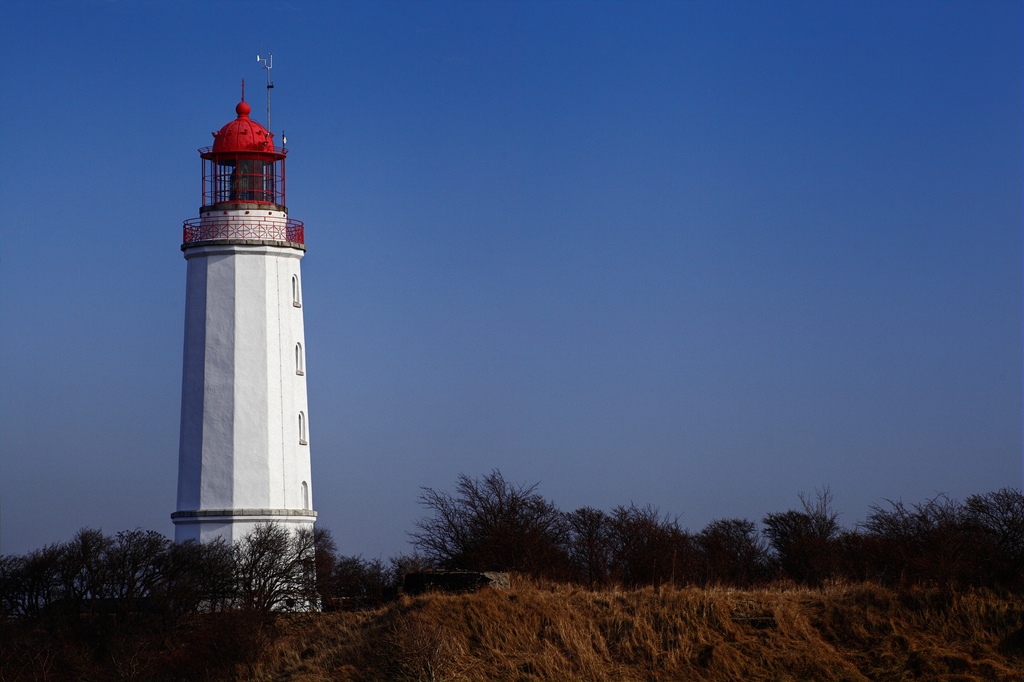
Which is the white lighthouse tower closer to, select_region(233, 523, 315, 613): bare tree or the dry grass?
select_region(233, 523, 315, 613): bare tree

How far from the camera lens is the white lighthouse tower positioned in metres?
39.4

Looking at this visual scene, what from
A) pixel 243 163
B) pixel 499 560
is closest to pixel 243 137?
pixel 243 163

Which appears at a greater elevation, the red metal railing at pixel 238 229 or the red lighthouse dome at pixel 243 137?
the red lighthouse dome at pixel 243 137

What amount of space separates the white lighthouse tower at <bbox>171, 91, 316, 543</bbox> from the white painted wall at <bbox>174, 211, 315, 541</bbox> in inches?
1.1

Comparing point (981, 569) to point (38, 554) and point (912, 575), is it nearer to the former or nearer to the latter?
point (912, 575)

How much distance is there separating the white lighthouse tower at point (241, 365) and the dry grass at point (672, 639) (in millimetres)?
12747

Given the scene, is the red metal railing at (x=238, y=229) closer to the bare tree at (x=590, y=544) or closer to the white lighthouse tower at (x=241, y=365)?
the white lighthouse tower at (x=241, y=365)

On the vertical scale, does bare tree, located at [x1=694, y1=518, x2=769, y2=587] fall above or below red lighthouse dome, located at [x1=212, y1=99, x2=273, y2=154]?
below

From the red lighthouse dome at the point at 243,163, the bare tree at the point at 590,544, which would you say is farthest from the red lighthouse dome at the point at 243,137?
the bare tree at the point at 590,544

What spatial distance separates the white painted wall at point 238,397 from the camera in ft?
129

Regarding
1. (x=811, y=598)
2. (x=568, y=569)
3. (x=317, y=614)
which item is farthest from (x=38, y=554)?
(x=811, y=598)

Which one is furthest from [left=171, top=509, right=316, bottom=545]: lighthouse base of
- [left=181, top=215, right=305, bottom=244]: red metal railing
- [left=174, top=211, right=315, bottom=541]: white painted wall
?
[left=181, top=215, right=305, bottom=244]: red metal railing

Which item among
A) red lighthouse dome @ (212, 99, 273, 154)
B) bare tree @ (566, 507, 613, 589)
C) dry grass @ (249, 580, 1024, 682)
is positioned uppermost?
red lighthouse dome @ (212, 99, 273, 154)

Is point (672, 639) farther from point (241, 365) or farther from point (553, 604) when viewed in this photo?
point (241, 365)
